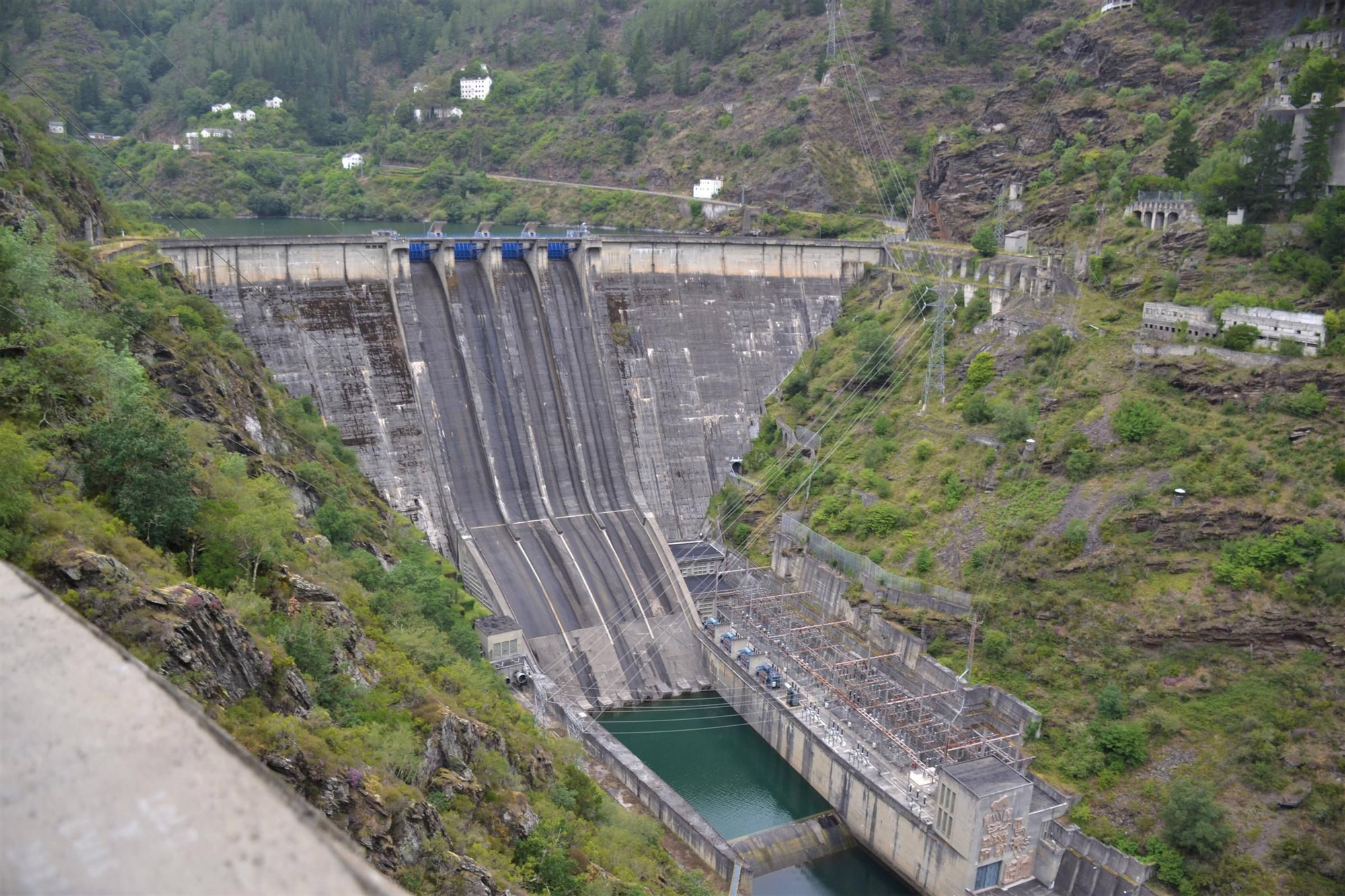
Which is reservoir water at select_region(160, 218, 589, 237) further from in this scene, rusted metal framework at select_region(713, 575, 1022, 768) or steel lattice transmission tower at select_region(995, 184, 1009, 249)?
rusted metal framework at select_region(713, 575, 1022, 768)

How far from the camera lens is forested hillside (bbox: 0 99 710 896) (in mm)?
12750

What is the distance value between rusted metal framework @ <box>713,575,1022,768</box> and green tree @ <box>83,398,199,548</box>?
865 inches


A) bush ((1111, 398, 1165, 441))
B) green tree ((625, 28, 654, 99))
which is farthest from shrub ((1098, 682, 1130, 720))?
green tree ((625, 28, 654, 99))

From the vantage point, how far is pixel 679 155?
87188 mm

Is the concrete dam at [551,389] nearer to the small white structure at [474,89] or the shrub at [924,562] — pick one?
the shrub at [924,562]

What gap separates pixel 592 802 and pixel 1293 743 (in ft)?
61.3

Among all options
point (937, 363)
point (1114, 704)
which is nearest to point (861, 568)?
point (1114, 704)

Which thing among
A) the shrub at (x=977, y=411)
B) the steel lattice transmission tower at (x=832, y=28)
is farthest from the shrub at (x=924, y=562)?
the steel lattice transmission tower at (x=832, y=28)

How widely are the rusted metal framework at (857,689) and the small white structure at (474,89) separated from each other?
3101 inches

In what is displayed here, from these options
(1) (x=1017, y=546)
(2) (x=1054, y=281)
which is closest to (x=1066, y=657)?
(1) (x=1017, y=546)

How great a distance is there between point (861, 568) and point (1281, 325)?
16347mm

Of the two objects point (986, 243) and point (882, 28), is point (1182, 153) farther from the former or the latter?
point (882, 28)

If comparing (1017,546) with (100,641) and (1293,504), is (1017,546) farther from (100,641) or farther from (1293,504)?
(100,641)

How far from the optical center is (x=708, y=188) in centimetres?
8181
